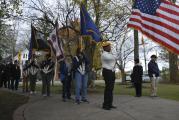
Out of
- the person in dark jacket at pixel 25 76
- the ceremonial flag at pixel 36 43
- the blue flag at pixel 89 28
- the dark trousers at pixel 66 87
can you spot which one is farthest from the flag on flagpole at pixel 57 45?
the person in dark jacket at pixel 25 76

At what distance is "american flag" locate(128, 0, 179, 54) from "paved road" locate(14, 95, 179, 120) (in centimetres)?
295

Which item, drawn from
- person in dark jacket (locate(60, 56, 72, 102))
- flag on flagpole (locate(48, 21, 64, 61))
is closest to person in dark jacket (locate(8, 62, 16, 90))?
person in dark jacket (locate(60, 56, 72, 102))

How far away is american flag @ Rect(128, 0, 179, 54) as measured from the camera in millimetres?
9781

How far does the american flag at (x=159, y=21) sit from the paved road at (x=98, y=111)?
295 centimetres

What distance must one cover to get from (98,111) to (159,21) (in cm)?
437

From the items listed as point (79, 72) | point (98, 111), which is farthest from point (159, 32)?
point (79, 72)

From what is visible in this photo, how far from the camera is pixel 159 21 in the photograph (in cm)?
1020

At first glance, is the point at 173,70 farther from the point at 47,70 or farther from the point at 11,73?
the point at 47,70

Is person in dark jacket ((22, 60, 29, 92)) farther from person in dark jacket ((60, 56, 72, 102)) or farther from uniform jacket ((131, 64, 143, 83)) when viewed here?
uniform jacket ((131, 64, 143, 83))

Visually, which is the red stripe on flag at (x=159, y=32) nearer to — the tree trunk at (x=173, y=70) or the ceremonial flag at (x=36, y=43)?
the ceremonial flag at (x=36, y=43)

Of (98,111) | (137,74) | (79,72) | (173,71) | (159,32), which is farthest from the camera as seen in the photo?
(173,71)

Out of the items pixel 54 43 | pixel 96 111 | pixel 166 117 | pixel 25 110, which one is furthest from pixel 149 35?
pixel 54 43

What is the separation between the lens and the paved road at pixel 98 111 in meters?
12.6

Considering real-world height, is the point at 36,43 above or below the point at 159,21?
above
